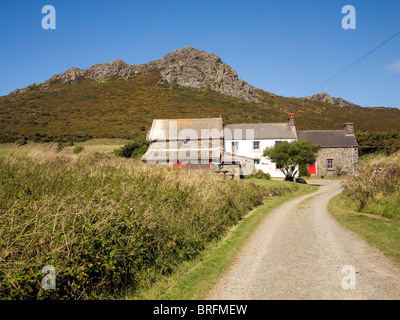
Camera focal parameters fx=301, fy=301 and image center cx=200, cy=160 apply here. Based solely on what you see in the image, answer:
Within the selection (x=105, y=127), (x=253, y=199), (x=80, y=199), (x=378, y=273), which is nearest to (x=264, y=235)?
(x=378, y=273)

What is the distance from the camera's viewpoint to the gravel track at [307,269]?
516 centimetres

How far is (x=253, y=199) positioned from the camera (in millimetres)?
18672

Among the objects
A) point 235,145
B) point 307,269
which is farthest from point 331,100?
point 307,269

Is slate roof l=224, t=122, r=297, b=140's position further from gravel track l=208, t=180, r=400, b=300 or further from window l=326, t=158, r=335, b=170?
gravel track l=208, t=180, r=400, b=300

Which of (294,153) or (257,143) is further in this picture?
(257,143)

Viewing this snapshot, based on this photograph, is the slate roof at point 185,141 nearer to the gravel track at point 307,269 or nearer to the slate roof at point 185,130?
the slate roof at point 185,130

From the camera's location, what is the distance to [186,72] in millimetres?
111938

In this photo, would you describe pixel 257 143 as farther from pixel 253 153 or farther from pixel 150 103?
pixel 150 103

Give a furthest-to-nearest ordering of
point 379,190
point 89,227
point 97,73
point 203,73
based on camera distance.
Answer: point 97,73, point 203,73, point 379,190, point 89,227

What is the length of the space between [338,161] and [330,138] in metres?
3.79

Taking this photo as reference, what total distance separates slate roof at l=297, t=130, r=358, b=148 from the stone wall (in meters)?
0.72
